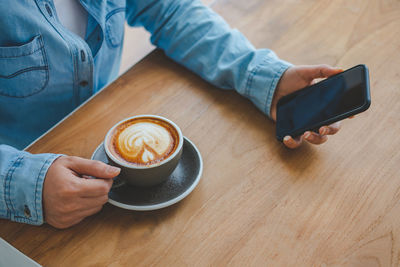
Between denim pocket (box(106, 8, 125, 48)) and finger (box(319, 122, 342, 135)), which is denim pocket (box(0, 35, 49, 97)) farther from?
finger (box(319, 122, 342, 135))

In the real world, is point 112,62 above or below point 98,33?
below

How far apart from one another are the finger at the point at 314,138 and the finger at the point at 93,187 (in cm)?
40

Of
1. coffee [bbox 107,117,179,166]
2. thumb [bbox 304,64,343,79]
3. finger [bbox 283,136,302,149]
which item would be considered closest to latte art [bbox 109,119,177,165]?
coffee [bbox 107,117,179,166]

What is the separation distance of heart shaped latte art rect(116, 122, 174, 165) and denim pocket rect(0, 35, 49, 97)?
0.31 metres

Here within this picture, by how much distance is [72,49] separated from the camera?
82cm

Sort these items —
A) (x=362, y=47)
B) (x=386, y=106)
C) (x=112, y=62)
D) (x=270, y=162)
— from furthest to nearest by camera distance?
(x=112, y=62) → (x=362, y=47) → (x=386, y=106) → (x=270, y=162)

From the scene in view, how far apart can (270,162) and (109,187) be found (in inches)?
13.0

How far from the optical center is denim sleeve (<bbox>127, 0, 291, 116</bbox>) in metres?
0.82

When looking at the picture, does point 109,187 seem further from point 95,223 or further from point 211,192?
point 211,192

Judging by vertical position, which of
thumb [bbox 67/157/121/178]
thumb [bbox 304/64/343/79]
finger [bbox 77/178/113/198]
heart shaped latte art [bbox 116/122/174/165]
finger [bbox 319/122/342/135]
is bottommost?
finger [bbox 77/178/113/198]

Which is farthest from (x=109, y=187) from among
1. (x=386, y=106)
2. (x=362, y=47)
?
(x=362, y=47)

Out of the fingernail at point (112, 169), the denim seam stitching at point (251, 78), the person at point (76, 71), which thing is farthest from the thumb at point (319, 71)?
the fingernail at point (112, 169)

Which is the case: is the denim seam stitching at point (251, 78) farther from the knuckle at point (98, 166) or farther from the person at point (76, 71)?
the knuckle at point (98, 166)

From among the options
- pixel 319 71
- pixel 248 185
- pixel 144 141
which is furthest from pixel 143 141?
pixel 319 71
